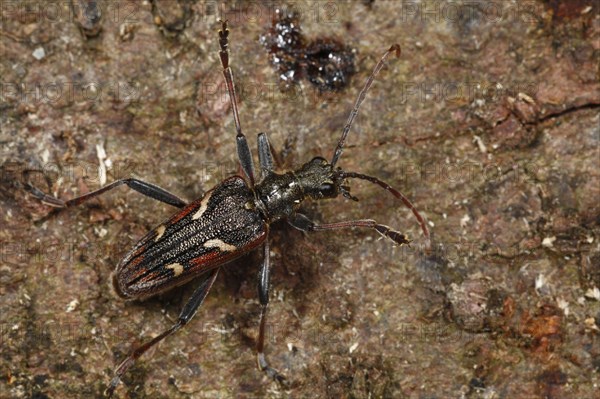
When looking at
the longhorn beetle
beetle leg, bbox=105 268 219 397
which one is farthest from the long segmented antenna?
beetle leg, bbox=105 268 219 397

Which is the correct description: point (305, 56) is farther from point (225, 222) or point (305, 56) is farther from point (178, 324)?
point (178, 324)

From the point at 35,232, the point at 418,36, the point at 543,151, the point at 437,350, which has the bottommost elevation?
the point at 437,350

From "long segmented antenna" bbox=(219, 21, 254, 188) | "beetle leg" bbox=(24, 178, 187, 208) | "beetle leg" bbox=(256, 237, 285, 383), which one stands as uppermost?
"long segmented antenna" bbox=(219, 21, 254, 188)

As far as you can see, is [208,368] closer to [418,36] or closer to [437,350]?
[437,350]

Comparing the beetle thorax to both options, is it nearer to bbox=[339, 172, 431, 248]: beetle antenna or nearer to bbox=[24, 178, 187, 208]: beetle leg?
bbox=[339, 172, 431, 248]: beetle antenna

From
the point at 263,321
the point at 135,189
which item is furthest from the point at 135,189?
the point at 263,321

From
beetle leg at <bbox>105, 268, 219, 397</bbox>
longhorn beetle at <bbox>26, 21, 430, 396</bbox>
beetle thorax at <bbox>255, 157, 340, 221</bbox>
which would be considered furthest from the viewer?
beetle thorax at <bbox>255, 157, 340, 221</bbox>

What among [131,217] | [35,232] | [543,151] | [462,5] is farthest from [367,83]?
[35,232]
